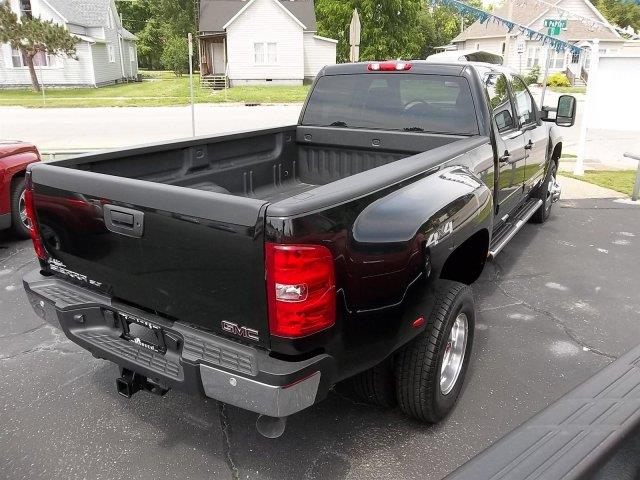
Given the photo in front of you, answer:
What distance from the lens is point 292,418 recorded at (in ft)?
10.3

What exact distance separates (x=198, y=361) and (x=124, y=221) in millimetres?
705

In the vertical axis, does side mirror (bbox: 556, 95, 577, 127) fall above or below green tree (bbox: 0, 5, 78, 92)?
below

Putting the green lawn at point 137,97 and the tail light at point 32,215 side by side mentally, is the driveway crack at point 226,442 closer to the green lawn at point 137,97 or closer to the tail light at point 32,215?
the tail light at point 32,215

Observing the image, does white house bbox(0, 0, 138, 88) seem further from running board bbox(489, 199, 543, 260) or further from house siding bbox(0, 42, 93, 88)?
running board bbox(489, 199, 543, 260)

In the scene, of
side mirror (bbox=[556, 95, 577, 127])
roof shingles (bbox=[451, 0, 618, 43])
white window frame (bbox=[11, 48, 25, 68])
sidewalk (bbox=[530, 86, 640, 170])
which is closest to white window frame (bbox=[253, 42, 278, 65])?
white window frame (bbox=[11, 48, 25, 68])

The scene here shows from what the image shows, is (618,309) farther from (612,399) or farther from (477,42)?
(477,42)

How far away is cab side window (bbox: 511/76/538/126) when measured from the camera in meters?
5.06

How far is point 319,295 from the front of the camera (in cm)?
217

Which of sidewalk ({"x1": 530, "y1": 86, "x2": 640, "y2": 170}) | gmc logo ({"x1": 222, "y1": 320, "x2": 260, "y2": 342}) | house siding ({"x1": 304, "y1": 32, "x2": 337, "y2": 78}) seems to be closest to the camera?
gmc logo ({"x1": 222, "y1": 320, "x2": 260, "y2": 342})

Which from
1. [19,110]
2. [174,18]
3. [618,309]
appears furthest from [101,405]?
[174,18]

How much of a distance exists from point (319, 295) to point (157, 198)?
0.79 meters

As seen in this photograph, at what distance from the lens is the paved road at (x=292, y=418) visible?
2.77 meters

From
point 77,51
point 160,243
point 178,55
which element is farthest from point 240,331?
point 178,55

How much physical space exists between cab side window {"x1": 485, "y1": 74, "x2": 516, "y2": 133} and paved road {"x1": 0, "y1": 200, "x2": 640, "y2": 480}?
146 centimetres
